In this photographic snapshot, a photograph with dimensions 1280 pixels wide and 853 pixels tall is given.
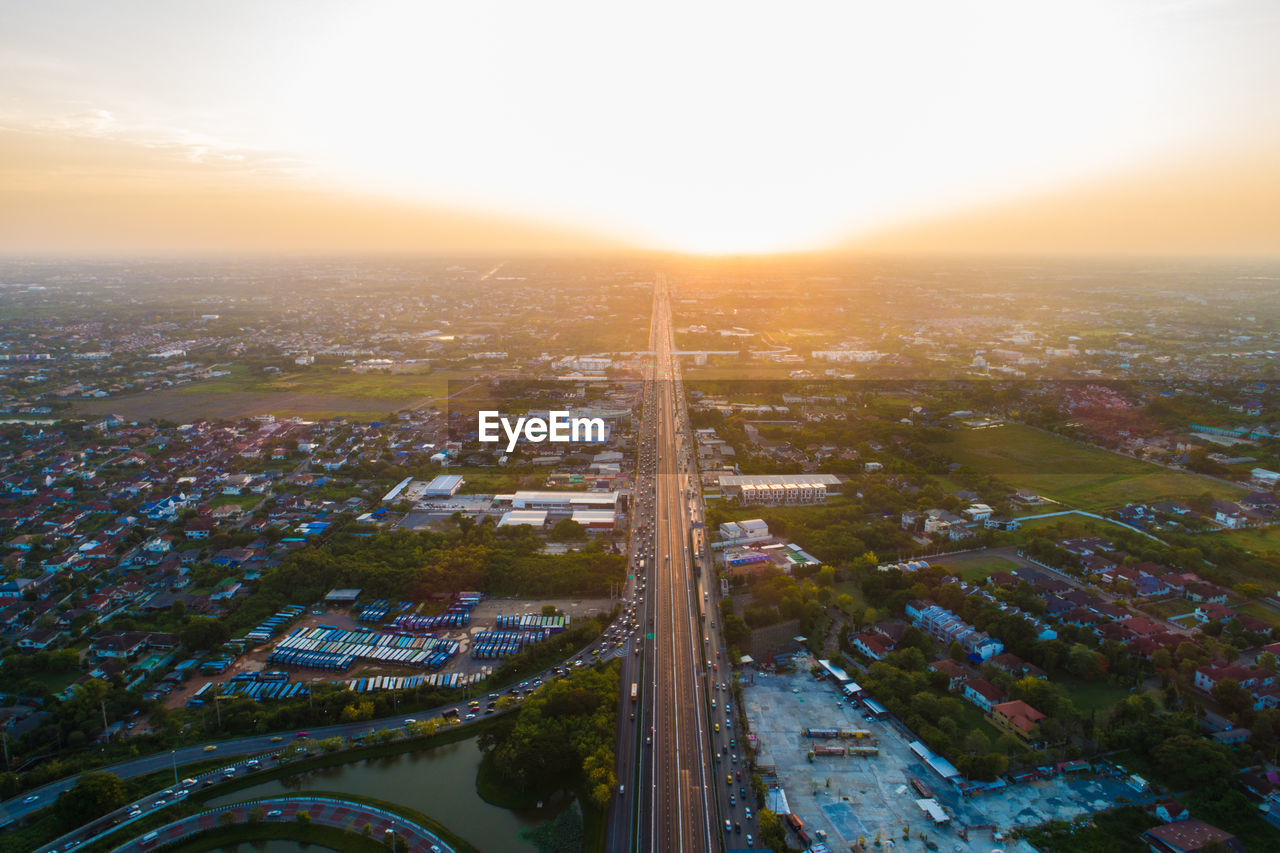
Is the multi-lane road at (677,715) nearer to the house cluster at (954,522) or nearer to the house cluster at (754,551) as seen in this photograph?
the house cluster at (754,551)

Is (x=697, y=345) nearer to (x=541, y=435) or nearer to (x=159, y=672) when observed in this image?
(x=541, y=435)

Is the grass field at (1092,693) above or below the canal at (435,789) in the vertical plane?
above

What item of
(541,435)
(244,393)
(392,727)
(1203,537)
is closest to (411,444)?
(541,435)

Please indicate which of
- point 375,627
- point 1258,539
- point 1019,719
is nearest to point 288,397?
point 375,627

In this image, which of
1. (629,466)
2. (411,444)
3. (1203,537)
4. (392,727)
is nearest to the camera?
(392,727)

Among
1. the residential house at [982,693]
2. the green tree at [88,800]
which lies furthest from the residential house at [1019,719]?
the green tree at [88,800]

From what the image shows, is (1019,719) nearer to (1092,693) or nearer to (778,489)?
(1092,693)
